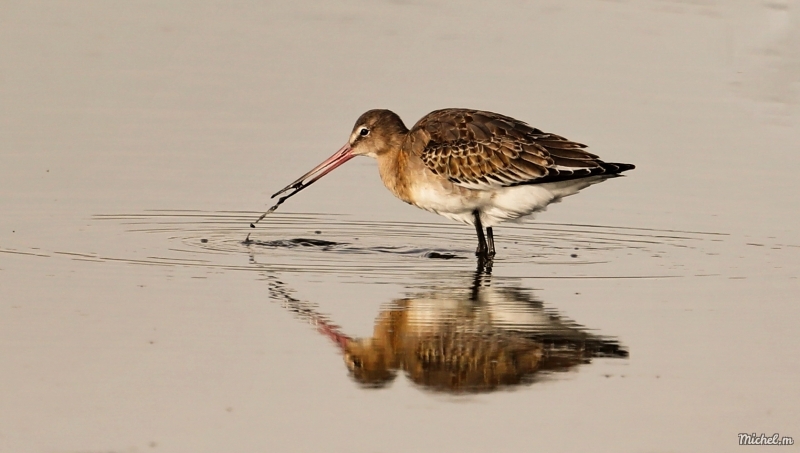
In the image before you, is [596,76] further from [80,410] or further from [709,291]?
[80,410]

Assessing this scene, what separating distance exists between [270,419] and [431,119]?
5.71 m

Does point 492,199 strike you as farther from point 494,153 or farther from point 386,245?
point 386,245

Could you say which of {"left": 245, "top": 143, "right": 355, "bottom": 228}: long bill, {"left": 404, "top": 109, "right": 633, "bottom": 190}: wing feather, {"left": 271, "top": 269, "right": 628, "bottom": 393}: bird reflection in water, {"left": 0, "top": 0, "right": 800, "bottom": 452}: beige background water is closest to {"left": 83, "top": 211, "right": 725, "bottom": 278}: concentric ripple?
{"left": 0, "top": 0, "right": 800, "bottom": 452}: beige background water

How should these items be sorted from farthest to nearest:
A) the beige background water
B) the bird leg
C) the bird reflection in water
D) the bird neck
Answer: the bird neck, the bird leg, the bird reflection in water, the beige background water

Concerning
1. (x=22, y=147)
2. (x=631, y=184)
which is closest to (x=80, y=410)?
(x=22, y=147)

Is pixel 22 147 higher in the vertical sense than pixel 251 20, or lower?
lower

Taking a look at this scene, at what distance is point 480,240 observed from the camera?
12539 mm

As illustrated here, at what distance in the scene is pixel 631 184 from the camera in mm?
14695

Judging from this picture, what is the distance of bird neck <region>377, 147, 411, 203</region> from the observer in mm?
13000

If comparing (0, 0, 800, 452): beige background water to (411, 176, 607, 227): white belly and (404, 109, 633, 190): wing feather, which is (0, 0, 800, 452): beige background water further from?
(404, 109, 633, 190): wing feather

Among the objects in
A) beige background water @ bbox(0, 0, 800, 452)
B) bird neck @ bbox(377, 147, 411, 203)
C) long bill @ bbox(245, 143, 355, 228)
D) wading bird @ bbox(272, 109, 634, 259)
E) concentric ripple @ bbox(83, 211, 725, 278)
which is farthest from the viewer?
long bill @ bbox(245, 143, 355, 228)

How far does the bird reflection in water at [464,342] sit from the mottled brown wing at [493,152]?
2.02 meters

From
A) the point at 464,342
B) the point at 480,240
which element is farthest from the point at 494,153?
the point at 464,342

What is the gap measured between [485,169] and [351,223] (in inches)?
50.0
